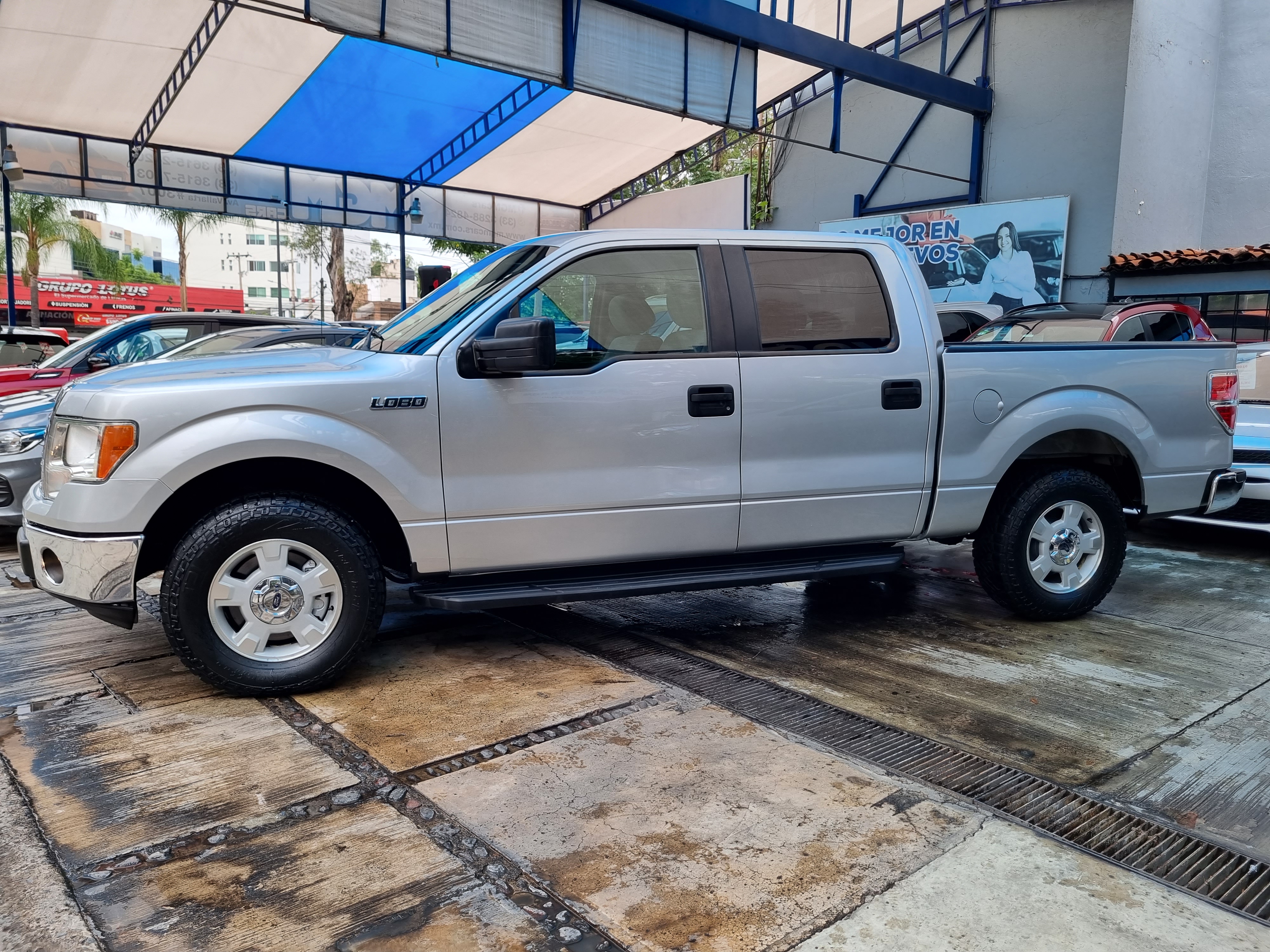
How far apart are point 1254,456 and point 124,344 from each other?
9042 mm

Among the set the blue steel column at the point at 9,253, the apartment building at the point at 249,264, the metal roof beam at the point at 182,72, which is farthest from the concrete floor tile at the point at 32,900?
the apartment building at the point at 249,264

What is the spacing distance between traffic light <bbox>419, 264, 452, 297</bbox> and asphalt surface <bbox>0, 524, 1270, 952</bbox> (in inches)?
105

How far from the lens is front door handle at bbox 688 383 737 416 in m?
4.09

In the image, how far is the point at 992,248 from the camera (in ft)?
53.8

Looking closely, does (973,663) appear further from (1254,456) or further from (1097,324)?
(1097,324)

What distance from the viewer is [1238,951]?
7.44ft

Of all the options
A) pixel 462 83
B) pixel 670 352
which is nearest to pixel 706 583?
pixel 670 352

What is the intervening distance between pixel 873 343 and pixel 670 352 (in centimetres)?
106

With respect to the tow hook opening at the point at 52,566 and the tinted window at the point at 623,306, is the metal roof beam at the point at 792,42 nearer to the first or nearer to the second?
the tinted window at the point at 623,306

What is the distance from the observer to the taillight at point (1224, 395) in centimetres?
507

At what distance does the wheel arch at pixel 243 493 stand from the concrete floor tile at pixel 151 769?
1.98 feet

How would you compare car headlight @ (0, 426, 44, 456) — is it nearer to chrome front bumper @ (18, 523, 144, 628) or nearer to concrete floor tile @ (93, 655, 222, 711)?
concrete floor tile @ (93, 655, 222, 711)

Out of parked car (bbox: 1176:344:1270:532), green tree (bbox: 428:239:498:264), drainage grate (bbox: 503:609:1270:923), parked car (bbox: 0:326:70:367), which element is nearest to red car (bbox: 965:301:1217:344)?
parked car (bbox: 1176:344:1270:532)

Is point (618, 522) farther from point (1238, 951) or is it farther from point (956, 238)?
point (956, 238)
